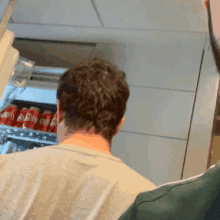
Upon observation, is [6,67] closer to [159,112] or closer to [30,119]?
[30,119]

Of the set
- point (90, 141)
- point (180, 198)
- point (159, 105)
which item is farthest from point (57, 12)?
point (180, 198)

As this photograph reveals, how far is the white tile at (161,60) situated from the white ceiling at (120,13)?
0.58ft

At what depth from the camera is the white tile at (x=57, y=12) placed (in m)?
1.49

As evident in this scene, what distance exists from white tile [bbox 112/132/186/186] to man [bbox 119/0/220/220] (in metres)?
1.30

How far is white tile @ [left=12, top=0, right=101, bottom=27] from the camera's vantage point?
1.49 m

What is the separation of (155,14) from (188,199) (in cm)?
136

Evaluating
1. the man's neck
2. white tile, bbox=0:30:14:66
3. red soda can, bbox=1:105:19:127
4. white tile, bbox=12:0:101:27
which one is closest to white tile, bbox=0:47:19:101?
white tile, bbox=0:30:14:66

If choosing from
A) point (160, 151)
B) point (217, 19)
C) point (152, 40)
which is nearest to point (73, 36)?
point (152, 40)

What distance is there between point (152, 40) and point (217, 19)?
59.1 inches

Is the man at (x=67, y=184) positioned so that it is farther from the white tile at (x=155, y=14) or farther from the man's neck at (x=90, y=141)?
the white tile at (x=155, y=14)

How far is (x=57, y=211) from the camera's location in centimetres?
51

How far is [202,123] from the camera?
1.53 meters

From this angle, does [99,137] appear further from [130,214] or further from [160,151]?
[160,151]

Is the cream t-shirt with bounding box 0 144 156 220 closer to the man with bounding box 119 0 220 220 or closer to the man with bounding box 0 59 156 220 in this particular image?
the man with bounding box 0 59 156 220
